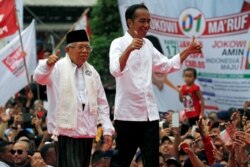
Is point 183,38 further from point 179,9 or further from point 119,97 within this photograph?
point 119,97

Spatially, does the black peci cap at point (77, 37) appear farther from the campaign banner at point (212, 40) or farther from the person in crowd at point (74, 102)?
the campaign banner at point (212, 40)

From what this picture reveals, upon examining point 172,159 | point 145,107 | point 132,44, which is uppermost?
point 132,44

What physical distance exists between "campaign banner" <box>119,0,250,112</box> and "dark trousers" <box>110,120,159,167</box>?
17.2 ft

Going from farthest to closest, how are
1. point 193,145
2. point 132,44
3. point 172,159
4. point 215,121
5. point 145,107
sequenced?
point 215,121 → point 193,145 → point 172,159 → point 145,107 → point 132,44

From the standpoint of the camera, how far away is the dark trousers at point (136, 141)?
30.7ft

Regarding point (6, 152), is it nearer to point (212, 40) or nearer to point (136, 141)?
point (136, 141)

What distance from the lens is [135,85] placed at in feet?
30.5

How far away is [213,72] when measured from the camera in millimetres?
15008

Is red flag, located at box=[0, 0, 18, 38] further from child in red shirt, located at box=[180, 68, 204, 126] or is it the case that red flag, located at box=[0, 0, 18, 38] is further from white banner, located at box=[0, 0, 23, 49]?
child in red shirt, located at box=[180, 68, 204, 126]

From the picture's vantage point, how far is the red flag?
16.8 m

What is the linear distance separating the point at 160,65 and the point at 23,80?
804cm

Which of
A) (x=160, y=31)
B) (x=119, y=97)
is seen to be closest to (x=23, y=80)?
(x=160, y=31)

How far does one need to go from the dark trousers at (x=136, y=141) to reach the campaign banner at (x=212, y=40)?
5257 mm

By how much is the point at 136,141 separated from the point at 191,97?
16.2 feet
